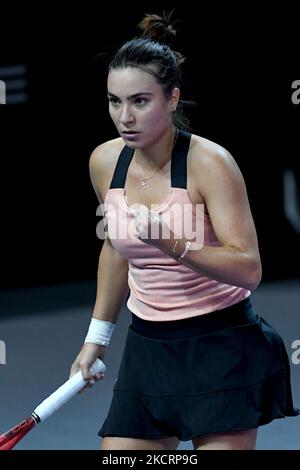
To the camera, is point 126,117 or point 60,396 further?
point 60,396

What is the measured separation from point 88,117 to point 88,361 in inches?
115

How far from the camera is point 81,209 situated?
5.60 m

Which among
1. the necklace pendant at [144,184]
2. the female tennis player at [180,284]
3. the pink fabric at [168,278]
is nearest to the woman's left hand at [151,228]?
the female tennis player at [180,284]

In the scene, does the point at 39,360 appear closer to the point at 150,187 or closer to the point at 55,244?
the point at 55,244

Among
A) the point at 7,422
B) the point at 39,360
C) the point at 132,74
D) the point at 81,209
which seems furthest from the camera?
the point at 81,209

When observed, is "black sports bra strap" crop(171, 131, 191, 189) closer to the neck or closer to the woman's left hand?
the neck

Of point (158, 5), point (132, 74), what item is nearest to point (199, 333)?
point (132, 74)

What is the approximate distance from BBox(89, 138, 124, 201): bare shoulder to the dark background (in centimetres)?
261

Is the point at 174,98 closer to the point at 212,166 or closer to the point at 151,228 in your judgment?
the point at 212,166

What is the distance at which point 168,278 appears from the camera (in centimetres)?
253

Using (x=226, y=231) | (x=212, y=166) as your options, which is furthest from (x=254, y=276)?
(x=212, y=166)

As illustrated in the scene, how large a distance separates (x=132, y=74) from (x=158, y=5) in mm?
2837

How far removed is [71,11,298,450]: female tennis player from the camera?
244 centimetres

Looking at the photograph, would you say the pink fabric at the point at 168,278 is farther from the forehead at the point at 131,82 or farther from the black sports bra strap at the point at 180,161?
the forehead at the point at 131,82
